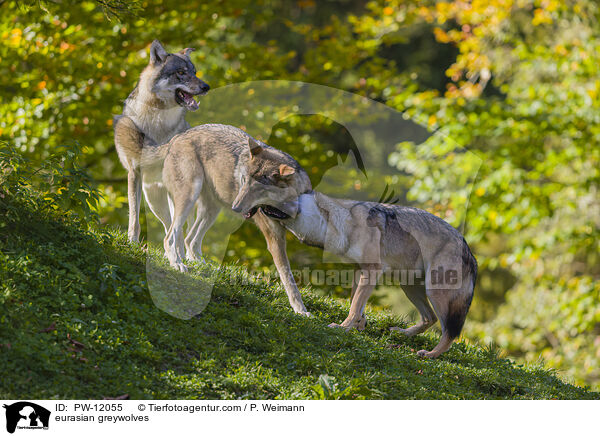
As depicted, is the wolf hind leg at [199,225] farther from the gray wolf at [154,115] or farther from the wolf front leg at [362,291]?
the wolf front leg at [362,291]

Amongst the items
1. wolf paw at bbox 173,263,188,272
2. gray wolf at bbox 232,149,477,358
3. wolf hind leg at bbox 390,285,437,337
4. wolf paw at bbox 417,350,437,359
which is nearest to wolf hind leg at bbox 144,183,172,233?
wolf paw at bbox 173,263,188,272

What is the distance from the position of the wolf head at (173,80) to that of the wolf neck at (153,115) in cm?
10

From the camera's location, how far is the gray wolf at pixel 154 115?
A: 266 inches

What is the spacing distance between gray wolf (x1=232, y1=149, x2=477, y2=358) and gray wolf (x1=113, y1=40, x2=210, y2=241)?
1.52 m

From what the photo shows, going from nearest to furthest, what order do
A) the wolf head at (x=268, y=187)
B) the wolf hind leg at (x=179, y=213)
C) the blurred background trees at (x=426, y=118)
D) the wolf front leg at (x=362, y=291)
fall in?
the wolf head at (x=268, y=187), the wolf front leg at (x=362, y=291), the wolf hind leg at (x=179, y=213), the blurred background trees at (x=426, y=118)

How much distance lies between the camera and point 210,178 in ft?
21.5

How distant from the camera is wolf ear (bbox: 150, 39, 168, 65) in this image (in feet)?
22.2

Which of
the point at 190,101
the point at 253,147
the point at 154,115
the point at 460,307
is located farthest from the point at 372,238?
the point at 154,115

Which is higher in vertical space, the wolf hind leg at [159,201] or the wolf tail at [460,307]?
the wolf hind leg at [159,201]

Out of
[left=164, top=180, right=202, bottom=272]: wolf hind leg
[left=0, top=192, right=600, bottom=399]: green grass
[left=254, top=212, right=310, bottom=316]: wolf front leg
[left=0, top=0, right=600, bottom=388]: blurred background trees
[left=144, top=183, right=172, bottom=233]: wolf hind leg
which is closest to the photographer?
[left=0, top=192, right=600, bottom=399]: green grass

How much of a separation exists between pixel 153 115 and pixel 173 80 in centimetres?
53

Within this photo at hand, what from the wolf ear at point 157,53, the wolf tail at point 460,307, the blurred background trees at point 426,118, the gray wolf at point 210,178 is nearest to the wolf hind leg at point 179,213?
the gray wolf at point 210,178

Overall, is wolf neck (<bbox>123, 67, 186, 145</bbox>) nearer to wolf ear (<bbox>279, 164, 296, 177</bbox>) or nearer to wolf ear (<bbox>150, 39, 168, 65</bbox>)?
wolf ear (<bbox>150, 39, 168, 65</bbox>)

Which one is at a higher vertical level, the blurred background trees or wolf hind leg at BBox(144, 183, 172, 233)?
the blurred background trees
